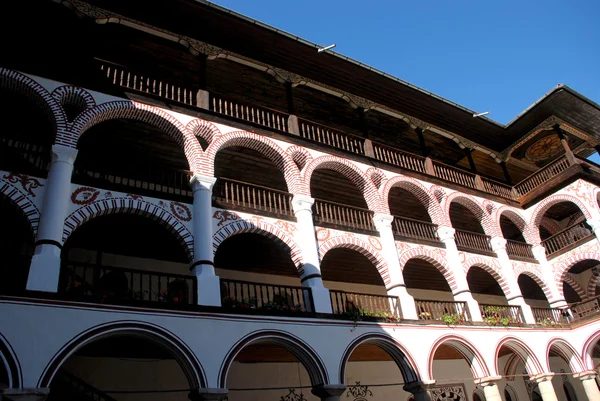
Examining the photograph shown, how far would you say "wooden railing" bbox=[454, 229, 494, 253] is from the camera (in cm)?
1450

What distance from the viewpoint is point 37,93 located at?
32.0ft

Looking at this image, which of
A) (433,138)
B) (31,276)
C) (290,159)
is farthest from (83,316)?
(433,138)

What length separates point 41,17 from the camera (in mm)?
11234

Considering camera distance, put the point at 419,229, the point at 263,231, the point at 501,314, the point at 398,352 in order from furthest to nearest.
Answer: the point at 419,229 → the point at 501,314 → the point at 398,352 → the point at 263,231

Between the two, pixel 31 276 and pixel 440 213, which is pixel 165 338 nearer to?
pixel 31 276

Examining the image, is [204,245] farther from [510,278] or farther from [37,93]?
[510,278]

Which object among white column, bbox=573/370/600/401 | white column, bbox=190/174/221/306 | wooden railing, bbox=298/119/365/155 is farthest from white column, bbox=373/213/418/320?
white column, bbox=573/370/600/401

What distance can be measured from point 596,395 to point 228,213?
36.9 feet

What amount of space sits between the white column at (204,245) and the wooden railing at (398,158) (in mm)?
5823

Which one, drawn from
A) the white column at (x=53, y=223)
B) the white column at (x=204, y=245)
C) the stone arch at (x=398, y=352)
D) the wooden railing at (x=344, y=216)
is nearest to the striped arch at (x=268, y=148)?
the wooden railing at (x=344, y=216)

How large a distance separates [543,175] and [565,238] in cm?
229

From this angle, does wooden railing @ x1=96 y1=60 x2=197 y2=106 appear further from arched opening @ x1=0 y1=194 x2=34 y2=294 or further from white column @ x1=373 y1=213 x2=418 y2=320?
white column @ x1=373 y1=213 x2=418 y2=320

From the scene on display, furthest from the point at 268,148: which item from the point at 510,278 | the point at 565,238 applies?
the point at 565,238

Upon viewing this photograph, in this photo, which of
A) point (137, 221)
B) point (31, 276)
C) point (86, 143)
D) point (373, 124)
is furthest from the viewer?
point (373, 124)
